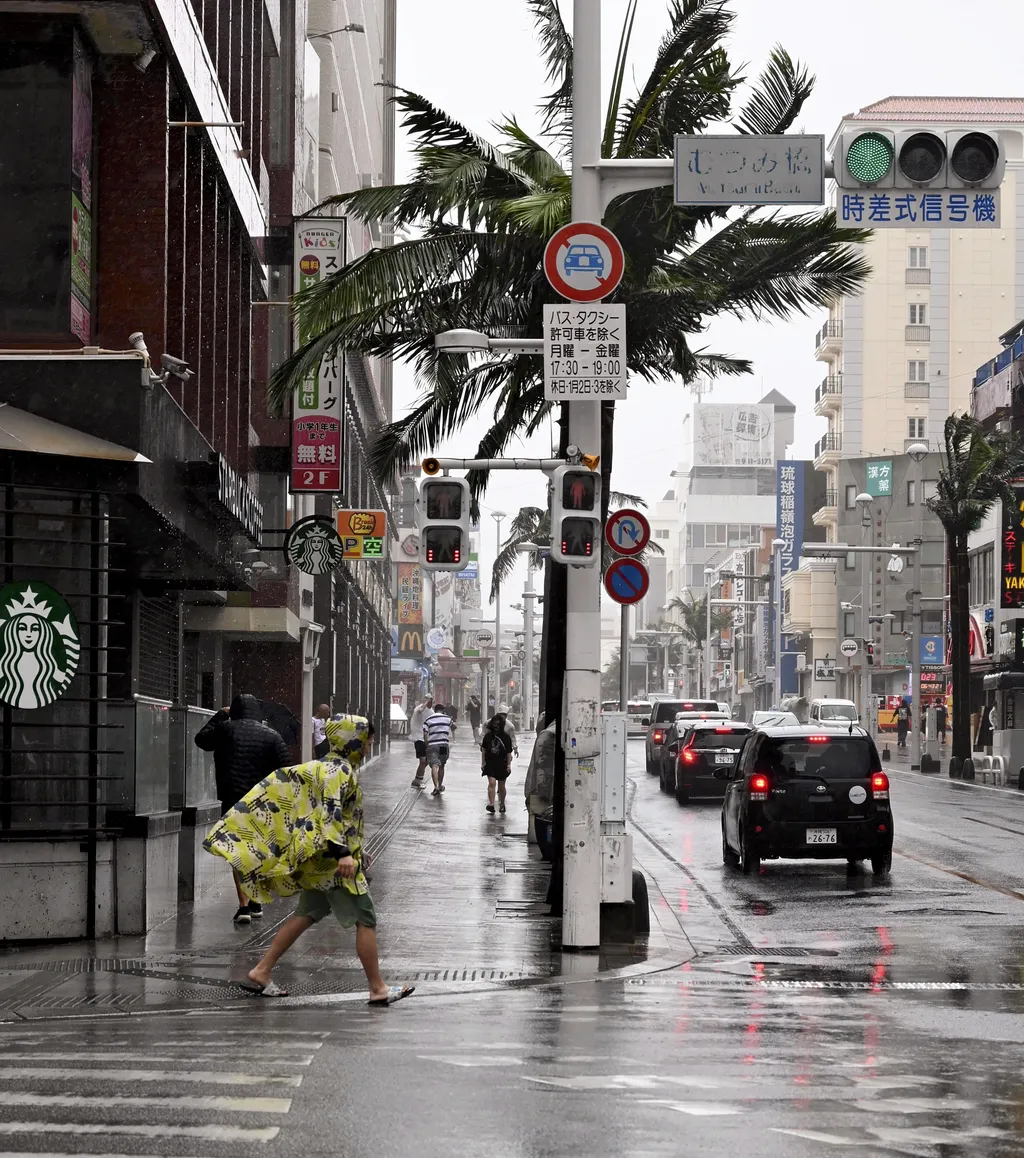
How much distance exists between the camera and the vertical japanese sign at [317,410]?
2738 centimetres

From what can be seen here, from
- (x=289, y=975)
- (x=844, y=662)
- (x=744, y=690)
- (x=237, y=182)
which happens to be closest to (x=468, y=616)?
(x=744, y=690)

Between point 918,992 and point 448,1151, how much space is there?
601cm

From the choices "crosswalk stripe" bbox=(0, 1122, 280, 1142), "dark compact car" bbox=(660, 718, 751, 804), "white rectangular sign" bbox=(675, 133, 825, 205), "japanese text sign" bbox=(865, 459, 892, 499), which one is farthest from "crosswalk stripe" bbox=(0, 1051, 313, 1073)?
"japanese text sign" bbox=(865, 459, 892, 499)

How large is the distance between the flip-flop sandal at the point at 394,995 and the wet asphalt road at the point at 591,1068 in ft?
0.22

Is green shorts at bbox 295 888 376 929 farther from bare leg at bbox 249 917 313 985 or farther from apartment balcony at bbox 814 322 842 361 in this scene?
apartment balcony at bbox 814 322 842 361

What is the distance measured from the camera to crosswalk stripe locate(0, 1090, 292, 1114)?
24.2ft

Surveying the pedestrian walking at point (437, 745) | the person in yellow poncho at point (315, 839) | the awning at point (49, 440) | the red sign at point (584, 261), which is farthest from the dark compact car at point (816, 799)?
the pedestrian walking at point (437, 745)

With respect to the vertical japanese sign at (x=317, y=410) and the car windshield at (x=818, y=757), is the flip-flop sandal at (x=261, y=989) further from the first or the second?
the vertical japanese sign at (x=317, y=410)

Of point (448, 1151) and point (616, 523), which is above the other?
point (616, 523)

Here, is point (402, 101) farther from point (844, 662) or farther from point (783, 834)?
point (844, 662)

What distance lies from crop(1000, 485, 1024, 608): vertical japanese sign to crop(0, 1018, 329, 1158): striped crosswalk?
44.1 meters

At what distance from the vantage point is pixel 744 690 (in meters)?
142

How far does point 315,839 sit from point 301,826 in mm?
125

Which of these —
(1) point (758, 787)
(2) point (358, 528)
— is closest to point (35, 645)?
(1) point (758, 787)
